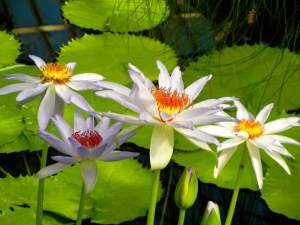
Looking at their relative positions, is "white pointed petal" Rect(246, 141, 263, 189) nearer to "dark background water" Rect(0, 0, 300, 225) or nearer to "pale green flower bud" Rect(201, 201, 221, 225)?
"pale green flower bud" Rect(201, 201, 221, 225)

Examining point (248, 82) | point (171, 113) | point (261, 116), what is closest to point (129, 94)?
point (171, 113)

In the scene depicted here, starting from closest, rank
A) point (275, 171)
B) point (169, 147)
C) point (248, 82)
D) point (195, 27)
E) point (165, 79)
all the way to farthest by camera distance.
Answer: point (169, 147)
point (165, 79)
point (275, 171)
point (248, 82)
point (195, 27)

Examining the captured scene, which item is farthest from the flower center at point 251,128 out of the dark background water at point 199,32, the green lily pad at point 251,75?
the green lily pad at point 251,75

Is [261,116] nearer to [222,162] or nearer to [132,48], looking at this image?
[222,162]

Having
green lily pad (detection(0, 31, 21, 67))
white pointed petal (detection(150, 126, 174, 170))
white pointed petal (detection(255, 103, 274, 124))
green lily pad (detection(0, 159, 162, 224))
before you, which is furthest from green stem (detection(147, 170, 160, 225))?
green lily pad (detection(0, 31, 21, 67))

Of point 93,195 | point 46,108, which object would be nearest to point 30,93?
point 46,108

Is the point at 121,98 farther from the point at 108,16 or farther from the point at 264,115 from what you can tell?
the point at 108,16

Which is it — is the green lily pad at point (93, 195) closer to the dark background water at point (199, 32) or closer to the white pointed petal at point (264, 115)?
the dark background water at point (199, 32)

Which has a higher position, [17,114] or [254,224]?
[17,114]
